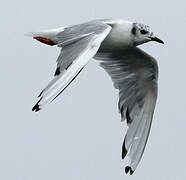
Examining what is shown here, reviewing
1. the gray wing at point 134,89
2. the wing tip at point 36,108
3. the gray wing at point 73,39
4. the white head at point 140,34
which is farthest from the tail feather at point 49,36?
the wing tip at point 36,108

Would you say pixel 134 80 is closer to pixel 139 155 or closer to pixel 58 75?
pixel 139 155

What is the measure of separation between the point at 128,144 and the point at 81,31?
1874mm

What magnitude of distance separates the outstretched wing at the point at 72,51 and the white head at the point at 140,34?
605mm

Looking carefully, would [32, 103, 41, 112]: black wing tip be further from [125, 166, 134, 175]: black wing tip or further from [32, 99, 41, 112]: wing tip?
[125, 166, 134, 175]: black wing tip

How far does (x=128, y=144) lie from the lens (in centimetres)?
1031

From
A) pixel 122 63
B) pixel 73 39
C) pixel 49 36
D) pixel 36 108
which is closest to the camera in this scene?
pixel 36 108

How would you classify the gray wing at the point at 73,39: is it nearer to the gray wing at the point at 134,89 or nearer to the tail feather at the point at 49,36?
the tail feather at the point at 49,36

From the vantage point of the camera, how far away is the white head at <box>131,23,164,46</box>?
32.1 feet

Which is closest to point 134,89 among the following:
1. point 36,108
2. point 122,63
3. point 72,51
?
point 122,63

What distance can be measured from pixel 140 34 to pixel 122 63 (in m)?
1.02

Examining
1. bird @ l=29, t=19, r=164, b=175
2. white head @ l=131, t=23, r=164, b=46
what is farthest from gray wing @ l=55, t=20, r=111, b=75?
white head @ l=131, t=23, r=164, b=46

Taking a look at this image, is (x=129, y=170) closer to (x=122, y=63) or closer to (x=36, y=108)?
(x=122, y=63)

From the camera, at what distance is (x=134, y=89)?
10.8m

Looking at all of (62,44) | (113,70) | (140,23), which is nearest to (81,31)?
(62,44)
